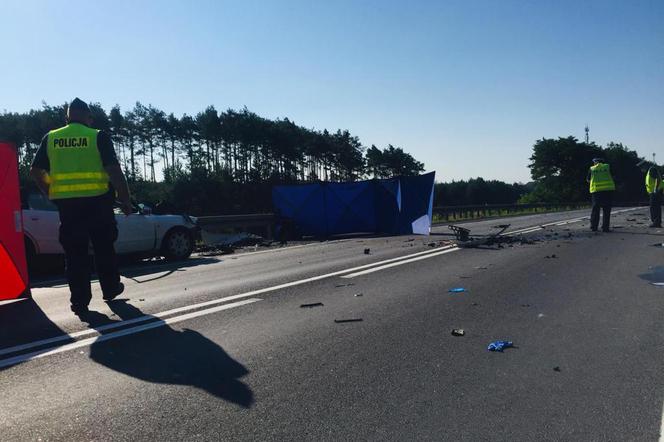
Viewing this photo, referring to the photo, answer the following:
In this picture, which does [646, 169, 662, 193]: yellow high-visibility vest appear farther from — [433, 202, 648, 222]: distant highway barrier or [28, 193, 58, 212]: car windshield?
[28, 193, 58, 212]: car windshield

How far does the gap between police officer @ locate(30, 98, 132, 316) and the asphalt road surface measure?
500 mm

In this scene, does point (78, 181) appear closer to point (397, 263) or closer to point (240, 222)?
point (397, 263)

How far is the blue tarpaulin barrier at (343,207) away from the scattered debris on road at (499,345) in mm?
13039

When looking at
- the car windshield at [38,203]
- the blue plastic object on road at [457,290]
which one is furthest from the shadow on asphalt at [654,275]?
the car windshield at [38,203]

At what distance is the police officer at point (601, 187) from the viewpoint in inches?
589

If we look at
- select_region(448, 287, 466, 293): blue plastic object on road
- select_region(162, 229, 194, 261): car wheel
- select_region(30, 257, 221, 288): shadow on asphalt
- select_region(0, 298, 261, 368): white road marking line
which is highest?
select_region(162, 229, 194, 261): car wheel

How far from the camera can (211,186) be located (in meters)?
57.3

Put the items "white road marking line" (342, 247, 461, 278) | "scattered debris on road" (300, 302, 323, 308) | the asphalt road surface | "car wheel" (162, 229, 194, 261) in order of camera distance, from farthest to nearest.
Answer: "car wheel" (162, 229, 194, 261)
"white road marking line" (342, 247, 461, 278)
"scattered debris on road" (300, 302, 323, 308)
the asphalt road surface

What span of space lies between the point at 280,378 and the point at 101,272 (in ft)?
10.7

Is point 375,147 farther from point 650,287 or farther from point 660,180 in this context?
point 650,287

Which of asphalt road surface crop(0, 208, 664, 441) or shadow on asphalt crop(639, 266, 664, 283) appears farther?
shadow on asphalt crop(639, 266, 664, 283)

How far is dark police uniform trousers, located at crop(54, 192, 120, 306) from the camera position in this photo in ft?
18.0

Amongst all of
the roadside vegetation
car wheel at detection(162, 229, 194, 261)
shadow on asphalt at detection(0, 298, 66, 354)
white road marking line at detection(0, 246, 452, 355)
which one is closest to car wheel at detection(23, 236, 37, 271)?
car wheel at detection(162, 229, 194, 261)

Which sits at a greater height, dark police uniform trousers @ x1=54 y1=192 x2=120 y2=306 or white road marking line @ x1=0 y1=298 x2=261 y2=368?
dark police uniform trousers @ x1=54 y1=192 x2=120 y2=306
